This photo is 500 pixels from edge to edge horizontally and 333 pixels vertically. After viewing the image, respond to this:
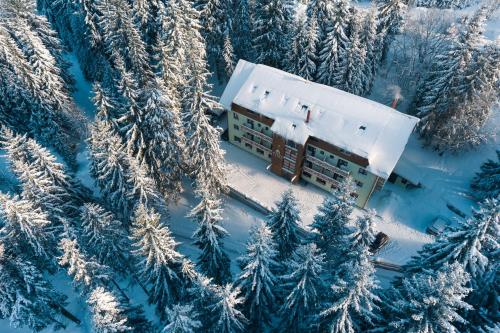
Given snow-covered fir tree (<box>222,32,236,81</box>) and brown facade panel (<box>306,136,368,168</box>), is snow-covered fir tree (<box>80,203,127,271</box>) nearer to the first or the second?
brown facade panel (<box>306,136,368,168</box>)

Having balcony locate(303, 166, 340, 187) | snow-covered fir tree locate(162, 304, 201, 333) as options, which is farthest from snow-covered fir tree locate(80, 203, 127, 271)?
balcony locate(303, 166, 340, 187)

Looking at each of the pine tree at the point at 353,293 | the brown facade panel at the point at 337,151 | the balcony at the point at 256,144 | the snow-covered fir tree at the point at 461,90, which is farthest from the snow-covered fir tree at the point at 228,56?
the pine tree at the point at 353,293

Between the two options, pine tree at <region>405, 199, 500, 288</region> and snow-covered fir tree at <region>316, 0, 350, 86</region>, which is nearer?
pine tree at <region>405, 199, 500, 288</region>

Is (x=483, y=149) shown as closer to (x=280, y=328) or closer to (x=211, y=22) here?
(x=280, y=328)

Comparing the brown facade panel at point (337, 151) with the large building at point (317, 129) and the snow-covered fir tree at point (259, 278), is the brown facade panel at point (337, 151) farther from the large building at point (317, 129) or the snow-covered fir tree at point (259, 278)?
the snow-covered fir tree at point (259, 278)

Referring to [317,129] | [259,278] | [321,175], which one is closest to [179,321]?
[259,278]

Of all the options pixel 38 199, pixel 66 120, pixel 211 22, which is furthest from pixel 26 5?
pixel 38 199

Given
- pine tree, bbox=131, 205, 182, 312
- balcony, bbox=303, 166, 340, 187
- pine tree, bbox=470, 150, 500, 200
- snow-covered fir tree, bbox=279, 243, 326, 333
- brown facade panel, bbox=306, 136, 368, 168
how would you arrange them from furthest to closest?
balcony, bbox=303, 166, 340, 187 < pine tree, bbox=470, 150, 500, 200 < brown facade panel, bbox=306, 136, 368, 168 < pine tree, bbox=131, 205, 182, 312 < snow-covered fir tree, bbox=279, 243, 326, 333
